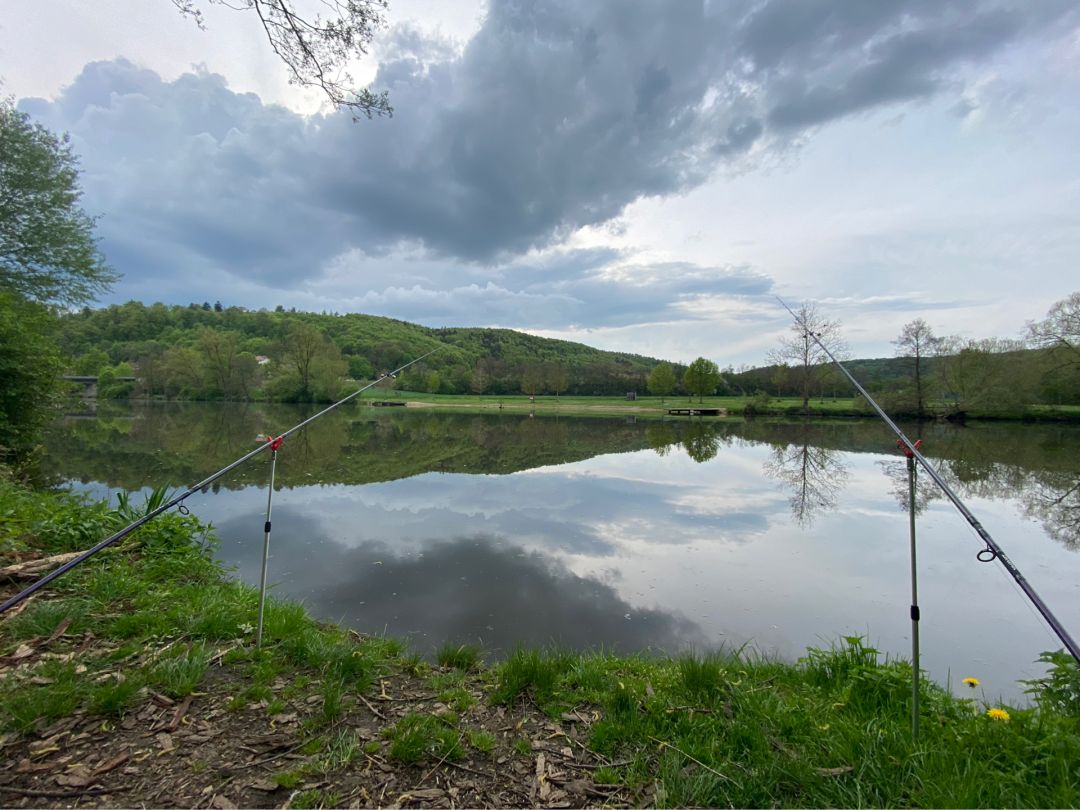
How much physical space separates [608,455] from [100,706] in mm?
19335

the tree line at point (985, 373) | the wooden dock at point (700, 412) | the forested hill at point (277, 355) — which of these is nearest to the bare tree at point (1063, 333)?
the tree line at point (985, 373)

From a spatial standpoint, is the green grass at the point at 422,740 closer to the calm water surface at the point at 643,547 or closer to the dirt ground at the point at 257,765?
the dirt ground at the point at 257,765

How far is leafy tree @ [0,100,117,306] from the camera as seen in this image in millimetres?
Result: 13891

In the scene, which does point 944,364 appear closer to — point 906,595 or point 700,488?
point 700,488

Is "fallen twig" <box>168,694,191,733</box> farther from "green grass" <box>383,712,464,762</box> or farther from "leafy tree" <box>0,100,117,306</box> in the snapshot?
"leafy tree" <box>0,100,117,306</box>

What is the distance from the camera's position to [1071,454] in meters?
21.6

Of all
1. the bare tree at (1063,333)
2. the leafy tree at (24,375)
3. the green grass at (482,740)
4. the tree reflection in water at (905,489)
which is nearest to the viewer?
the green grass at (482,740)

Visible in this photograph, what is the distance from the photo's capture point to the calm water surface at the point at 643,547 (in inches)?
212

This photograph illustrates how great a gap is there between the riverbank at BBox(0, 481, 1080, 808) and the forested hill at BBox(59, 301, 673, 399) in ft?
136

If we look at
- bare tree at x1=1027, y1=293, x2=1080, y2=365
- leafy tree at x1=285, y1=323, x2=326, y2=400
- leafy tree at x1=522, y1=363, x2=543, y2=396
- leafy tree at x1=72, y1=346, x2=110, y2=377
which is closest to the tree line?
bare tree at x1=1027, y1=293, x2=1080, y2=365

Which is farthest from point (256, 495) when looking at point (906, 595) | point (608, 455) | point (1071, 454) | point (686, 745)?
point (1071, 454)

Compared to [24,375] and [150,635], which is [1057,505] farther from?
[24,375]

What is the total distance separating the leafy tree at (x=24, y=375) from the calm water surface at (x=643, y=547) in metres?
1.68

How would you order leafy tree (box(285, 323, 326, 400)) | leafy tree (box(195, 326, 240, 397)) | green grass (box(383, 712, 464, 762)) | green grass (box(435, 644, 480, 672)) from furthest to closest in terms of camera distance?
leafy tree (box(195, 326, 240, 397))
leafy tree (box(285, 323, 326, 400))
green grass (box(435, 644, 480, 672))
green grass (box(383, 712, 464, 762))
